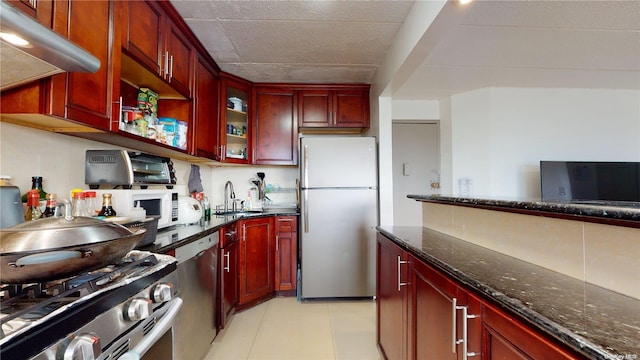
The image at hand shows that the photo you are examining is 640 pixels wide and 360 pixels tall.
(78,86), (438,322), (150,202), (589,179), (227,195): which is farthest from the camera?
(227,195)

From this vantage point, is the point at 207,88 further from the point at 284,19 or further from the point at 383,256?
the point at 383,256

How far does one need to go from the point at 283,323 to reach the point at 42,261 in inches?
80.0

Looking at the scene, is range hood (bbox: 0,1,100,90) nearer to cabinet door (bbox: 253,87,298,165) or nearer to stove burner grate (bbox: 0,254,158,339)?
stove burner grate (bbox: 0,254,158,339)

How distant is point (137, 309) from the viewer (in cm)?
82

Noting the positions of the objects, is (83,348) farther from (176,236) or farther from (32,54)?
(176,236)

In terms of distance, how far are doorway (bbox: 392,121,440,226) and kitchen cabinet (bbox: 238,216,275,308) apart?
175 centimetres

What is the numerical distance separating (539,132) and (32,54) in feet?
14.3

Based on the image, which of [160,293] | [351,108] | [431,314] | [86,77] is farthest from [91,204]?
[351,108]

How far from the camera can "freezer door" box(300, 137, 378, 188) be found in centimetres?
277

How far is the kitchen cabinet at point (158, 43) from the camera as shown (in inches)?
58.3

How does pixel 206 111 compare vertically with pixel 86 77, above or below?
above

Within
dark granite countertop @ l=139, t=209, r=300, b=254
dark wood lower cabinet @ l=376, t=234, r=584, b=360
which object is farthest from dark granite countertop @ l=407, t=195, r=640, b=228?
dark granite countertop @ l=139, t=209, r=300, b=254

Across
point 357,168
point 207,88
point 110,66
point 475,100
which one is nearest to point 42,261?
point 110,66

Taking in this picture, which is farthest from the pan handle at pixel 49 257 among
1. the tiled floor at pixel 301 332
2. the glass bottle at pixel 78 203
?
the tiled floor at pixel 301 332
